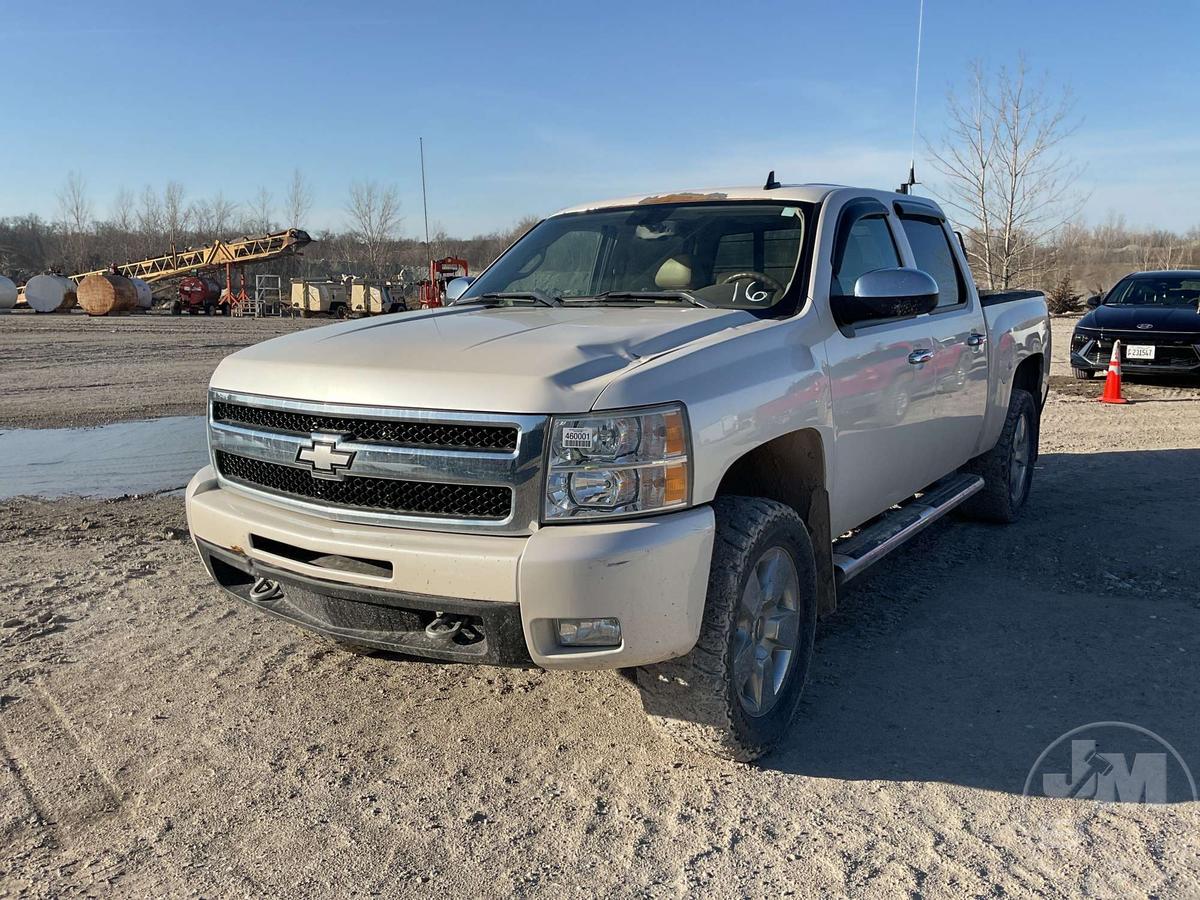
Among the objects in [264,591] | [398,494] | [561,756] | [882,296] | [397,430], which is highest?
[882,296]

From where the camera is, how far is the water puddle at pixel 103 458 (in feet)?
24.4

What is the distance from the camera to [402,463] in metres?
3.01

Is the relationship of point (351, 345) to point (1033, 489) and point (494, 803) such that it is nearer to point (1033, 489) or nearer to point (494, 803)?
point (494, 803)

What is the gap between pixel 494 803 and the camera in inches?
122

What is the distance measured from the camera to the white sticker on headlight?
9.29 feet

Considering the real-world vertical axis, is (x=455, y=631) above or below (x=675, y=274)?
below

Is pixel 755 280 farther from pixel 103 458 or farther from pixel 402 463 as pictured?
pixel 103 458

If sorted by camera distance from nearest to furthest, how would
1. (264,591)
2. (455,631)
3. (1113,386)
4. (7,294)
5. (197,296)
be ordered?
(455,631) < (264,591) < (1113,386) < (7,294) < (197,296)

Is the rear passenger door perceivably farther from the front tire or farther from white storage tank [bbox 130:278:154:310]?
white storage tank [bbox 130:278:154:310]

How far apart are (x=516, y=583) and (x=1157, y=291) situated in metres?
14.1

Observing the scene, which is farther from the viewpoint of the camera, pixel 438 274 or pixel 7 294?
pixel 7 294

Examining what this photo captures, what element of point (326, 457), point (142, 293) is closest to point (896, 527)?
point (326, 457)

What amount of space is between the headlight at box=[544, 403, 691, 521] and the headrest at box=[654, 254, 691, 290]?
4.61 feet

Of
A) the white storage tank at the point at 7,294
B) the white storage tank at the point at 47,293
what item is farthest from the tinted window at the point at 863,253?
the white storage tank at the point at 7,294
